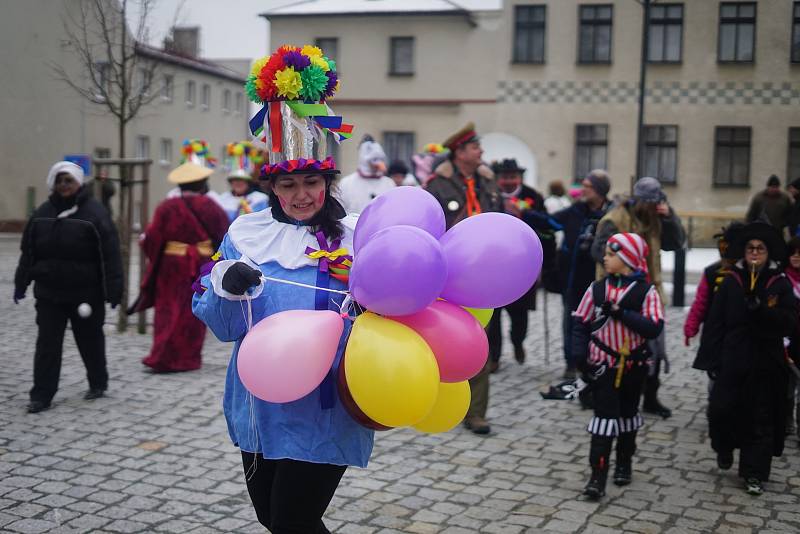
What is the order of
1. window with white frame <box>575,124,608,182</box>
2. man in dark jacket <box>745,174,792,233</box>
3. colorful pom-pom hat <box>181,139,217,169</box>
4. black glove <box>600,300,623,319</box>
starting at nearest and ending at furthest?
1. black glove <box>600,300,623,319</box>
2. man in dark jacket <box>745,174,792,233</box>
3. colorful pom-pom hat <box>181,139,217,169</box>
4. window with white frame <box>575,124,608,182</box>

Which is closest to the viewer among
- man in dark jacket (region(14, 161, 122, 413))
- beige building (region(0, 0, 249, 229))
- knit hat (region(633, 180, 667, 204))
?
man in dark jacket (region(14, 161, 122, 413))

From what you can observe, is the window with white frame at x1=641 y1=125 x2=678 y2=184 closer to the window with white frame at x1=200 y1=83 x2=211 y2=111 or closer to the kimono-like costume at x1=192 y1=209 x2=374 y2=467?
the kimono-like costume at x1=192 y1=209 x2=374 y2=467

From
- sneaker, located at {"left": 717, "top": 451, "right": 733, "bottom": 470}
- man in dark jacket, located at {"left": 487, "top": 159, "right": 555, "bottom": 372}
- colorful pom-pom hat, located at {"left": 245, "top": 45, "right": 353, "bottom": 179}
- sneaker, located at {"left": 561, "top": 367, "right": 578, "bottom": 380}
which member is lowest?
sneaker, located at {"left": 561, "top": 367, "right": 578, "bottom": 380}

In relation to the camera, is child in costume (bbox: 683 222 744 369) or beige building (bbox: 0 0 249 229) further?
beige building (bbox: 0 0 249 229)

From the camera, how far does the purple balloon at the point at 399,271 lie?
305cm

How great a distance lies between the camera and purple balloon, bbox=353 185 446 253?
3.38 metres

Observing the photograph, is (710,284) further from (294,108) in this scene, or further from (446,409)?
(294,108)

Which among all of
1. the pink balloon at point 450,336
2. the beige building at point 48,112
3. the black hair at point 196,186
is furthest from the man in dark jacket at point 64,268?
the pink balloon at point 450,336

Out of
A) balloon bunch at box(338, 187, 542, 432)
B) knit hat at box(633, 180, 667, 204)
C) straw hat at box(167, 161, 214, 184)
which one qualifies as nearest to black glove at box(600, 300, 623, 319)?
knit hat at box(633, 180, 667, 204)

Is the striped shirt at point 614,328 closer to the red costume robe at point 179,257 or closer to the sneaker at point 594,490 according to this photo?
the sneaker at point 594,490

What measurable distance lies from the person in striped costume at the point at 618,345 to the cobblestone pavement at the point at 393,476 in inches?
12.8

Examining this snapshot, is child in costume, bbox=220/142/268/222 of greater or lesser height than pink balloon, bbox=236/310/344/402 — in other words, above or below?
above

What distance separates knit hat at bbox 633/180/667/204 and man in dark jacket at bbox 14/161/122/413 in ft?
14.3

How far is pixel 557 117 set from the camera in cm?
2816
